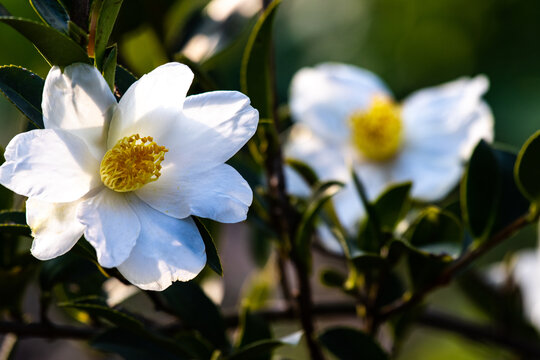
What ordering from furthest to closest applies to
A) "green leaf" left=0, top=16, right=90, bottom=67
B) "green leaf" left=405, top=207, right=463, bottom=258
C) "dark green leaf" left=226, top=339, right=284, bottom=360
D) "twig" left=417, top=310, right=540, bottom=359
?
"twig" left=417, top=310, right=540, bottom=359, "green leaf" left=405, top=207, right=463, bottom=258, "dark green leaf" left=226, top=339, right=284, bottom=360, "green leaf" left=0, top=16, right=90, bottom=67

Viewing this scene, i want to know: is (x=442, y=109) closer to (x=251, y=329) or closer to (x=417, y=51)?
(x=251, y=329)

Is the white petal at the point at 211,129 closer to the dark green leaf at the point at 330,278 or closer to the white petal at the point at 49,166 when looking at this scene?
the white petal at the point at 49,166

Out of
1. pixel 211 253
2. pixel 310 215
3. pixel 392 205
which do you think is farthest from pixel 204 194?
pixel 392 205

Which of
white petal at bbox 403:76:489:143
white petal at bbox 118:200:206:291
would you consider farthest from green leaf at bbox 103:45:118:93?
white petal at bbox 403:76:489:143

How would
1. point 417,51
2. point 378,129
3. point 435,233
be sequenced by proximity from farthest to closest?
point 417,51
point 378,129
point 435,233

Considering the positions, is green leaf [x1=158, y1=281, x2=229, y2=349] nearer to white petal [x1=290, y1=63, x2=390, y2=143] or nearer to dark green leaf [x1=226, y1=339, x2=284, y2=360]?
dark green leaf [x1=226, y1=339, x2=284, y2=360]

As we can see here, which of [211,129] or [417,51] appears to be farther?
[417,51]

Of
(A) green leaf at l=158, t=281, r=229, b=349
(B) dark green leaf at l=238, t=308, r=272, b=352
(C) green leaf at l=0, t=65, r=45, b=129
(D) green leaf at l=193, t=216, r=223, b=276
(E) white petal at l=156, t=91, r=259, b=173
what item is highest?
(C) green leaf at l=0, t=65, r=45, b=129

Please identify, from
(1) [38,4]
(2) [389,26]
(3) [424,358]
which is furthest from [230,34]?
(2) [389,26]
